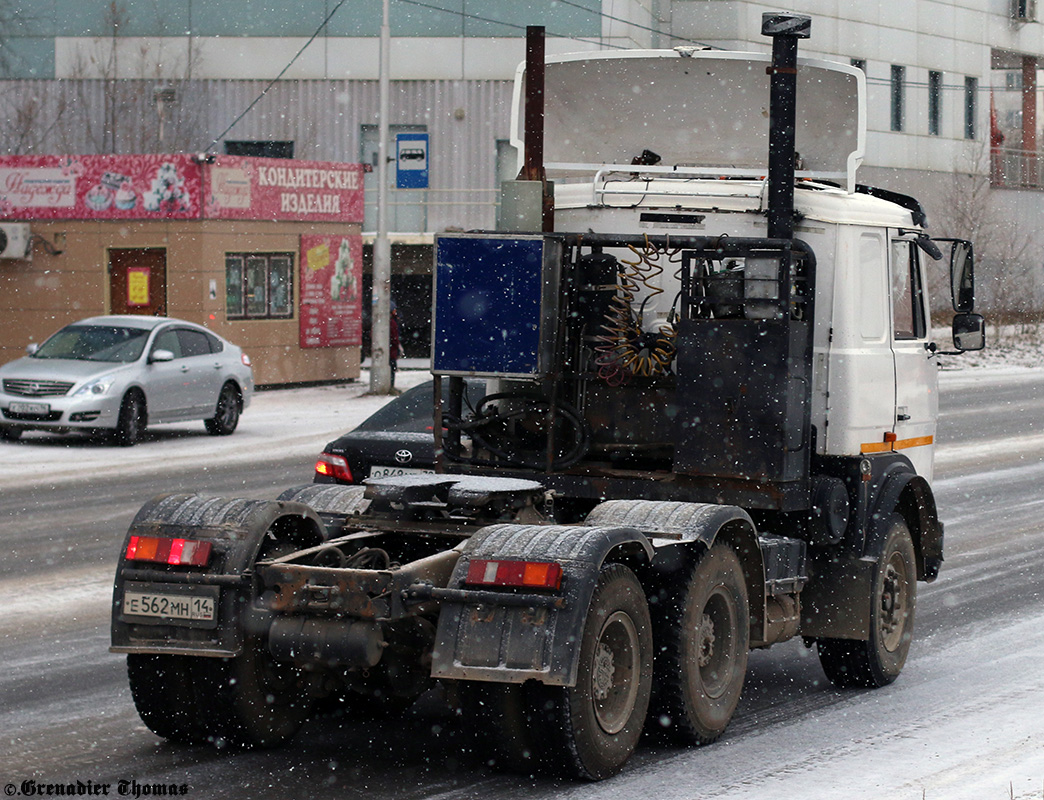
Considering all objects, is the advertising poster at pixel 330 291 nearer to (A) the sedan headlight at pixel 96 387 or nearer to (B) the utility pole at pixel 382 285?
(B) the utility pole at pixel 382 285

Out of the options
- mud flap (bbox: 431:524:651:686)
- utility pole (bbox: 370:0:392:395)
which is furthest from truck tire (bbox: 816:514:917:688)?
utility pole (bbox: 370:0:392:395)

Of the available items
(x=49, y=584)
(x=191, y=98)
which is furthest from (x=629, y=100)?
(x=191, y=98)

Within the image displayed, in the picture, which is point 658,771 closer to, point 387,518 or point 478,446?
point 387,518

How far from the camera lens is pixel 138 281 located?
3188 centimetres

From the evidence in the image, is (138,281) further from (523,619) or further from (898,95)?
(898,95)

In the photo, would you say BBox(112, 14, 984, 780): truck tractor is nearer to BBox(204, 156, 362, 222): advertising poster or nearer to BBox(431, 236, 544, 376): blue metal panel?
BBox(431, 236, 544, 376): blue metal panel

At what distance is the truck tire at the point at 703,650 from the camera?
7.21 m

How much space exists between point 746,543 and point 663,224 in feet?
6.29

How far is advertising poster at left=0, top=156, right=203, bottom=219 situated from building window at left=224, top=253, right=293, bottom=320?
159 cm

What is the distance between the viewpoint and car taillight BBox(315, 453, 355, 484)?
1134 centimetres

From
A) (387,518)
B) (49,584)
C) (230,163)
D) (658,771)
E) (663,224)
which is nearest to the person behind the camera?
(658,771)

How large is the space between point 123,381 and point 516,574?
52.8ft

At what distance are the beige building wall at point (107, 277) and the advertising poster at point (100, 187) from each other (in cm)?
24

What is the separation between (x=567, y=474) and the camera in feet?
27.2
